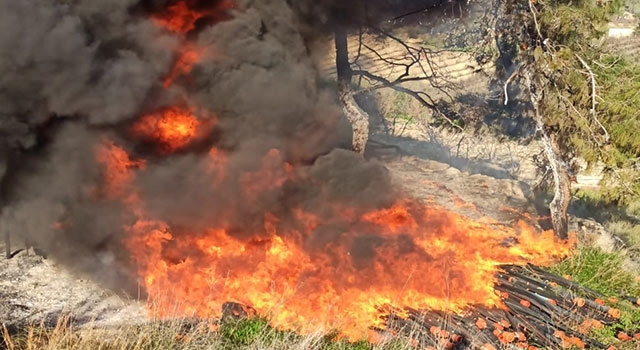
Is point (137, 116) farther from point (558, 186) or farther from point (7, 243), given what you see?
point (558, 186)

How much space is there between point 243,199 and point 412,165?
25.7 feet

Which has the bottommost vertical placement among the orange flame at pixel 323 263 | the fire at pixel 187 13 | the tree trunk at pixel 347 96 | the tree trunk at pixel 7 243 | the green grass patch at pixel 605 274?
the green grass patch at pixel 605 274

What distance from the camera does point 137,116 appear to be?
992cm

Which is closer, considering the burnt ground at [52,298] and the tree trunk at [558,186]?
the burnt ground at [52,298]

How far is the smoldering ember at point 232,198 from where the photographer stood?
822cm

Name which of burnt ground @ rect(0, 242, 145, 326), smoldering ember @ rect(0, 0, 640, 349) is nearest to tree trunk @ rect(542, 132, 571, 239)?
smoldering ember @ rect(0, 0, 640, 349)

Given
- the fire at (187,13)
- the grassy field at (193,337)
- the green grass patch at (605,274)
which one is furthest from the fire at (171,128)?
the green grass patch at (605,274)

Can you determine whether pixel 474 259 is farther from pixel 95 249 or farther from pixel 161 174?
pixel 95 249

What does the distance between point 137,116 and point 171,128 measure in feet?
2.47

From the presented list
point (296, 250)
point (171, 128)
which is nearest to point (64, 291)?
point (171, 128)

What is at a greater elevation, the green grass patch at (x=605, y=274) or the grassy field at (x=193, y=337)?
the grassy field at (x=193, y=337)

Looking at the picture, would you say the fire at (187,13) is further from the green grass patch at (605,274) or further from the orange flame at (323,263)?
the green grass patch at (605,274)

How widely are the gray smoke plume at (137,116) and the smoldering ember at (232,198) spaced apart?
3 centimetres

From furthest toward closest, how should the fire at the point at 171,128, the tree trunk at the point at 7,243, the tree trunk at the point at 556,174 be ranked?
the tree trunk at the point at 556,174 < the fire at the point at 171,128 < the tree trunk at the point at 7,243
